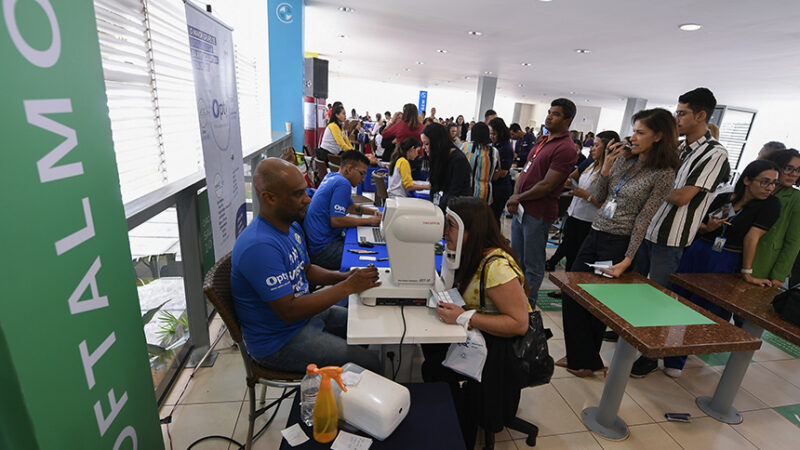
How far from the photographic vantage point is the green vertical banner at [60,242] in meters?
0.71

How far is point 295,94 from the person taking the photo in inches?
229

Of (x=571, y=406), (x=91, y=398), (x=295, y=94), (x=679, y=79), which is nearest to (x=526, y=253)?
(x=571, y=406)

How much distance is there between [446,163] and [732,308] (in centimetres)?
217

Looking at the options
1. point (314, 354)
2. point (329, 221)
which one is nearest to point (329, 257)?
point (329, 221)

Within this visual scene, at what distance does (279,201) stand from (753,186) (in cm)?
286

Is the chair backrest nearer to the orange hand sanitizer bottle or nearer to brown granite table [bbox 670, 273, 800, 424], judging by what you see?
the orange hand sanitizer bottle

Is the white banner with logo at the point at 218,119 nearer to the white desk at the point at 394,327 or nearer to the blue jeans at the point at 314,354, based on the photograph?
the blue jeans at the point at 314,354

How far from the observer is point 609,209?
231 centimetres

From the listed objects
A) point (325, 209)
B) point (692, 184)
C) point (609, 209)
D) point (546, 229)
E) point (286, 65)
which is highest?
point (286, 65)

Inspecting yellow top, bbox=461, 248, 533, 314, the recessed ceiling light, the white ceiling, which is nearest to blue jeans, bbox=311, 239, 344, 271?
yellow top, bbox=461, 248, 533, 314

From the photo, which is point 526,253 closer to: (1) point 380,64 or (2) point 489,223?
(2) point 489,223

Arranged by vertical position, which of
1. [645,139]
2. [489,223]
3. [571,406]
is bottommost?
[571,406]

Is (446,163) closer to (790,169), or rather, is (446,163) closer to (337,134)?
(790,169)

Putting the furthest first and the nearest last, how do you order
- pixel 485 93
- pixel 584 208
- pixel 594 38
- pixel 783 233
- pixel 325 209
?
pixel 485 93, pixel 594 38, pixel 584 208, pixel 325 209, pixel 783 233
